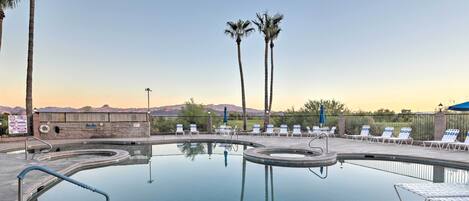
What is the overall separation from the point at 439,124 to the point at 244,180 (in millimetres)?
8096

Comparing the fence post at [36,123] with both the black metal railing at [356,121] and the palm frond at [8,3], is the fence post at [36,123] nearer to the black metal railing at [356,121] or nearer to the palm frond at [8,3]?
the palm frond at [8,3]

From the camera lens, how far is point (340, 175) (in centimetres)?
715

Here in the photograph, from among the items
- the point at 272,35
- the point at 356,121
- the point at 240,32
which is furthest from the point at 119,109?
the point at 356,121

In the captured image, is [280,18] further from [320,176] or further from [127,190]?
[127,190]

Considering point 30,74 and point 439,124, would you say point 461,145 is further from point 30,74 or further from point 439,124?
point 30,74

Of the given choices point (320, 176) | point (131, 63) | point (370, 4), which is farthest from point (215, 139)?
point (370, 4)

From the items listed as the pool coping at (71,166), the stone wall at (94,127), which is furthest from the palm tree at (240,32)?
the pool coping at (71,166)

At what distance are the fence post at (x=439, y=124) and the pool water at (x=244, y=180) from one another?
365cm

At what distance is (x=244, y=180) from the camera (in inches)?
268

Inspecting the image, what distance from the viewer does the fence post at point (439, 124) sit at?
34.9ft

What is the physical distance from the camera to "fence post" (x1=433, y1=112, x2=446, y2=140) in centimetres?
1065

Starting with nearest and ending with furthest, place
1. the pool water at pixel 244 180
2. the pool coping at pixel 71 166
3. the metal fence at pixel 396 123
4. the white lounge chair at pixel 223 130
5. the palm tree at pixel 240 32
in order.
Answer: the pool coping at pixel 71 166 → the pool water at pixel 244 180 → the metal fence at pixel 396 123 → the white lounge chair at pixel 223 130 → the palm tree at pixel 240 32

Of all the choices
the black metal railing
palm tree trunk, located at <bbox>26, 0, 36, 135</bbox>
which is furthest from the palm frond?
the black metal railing

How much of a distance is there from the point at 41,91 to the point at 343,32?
52.5 feet
